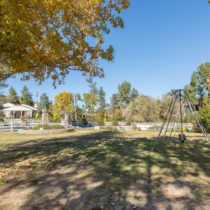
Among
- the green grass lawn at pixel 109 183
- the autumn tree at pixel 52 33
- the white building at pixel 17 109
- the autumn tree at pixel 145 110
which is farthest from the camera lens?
the autumn tree at pixel 145 110

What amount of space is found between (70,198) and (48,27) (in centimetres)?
490

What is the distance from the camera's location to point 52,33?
6289 millimetres

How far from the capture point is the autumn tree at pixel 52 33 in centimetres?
531

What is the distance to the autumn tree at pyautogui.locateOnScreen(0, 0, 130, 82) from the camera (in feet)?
17.4

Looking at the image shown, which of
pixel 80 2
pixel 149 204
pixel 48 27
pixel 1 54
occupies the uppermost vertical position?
pixel 80 2

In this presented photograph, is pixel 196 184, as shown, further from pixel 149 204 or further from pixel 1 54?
pixel 1 54

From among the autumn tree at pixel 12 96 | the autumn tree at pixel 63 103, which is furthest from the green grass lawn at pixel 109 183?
the autumn tree at pixel 12 96

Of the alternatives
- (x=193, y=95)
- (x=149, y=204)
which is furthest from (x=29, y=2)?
(x=193, y=95)

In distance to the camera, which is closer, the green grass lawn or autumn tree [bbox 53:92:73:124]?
the green grass lawn

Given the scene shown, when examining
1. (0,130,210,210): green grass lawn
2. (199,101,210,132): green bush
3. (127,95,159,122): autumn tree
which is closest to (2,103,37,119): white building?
(127,95,159,122): autumn tree

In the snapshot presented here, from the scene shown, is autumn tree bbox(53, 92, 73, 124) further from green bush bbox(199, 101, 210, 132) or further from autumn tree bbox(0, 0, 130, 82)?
autumn tree bbox(0, 0, 130, 82)

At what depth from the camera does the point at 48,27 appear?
21.5 ft

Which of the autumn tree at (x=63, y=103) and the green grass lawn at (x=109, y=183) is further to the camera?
the autumn tree at (x=63, y=103)

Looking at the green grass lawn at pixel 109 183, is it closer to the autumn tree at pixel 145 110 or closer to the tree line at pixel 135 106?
the tree line at pixel 135 106
